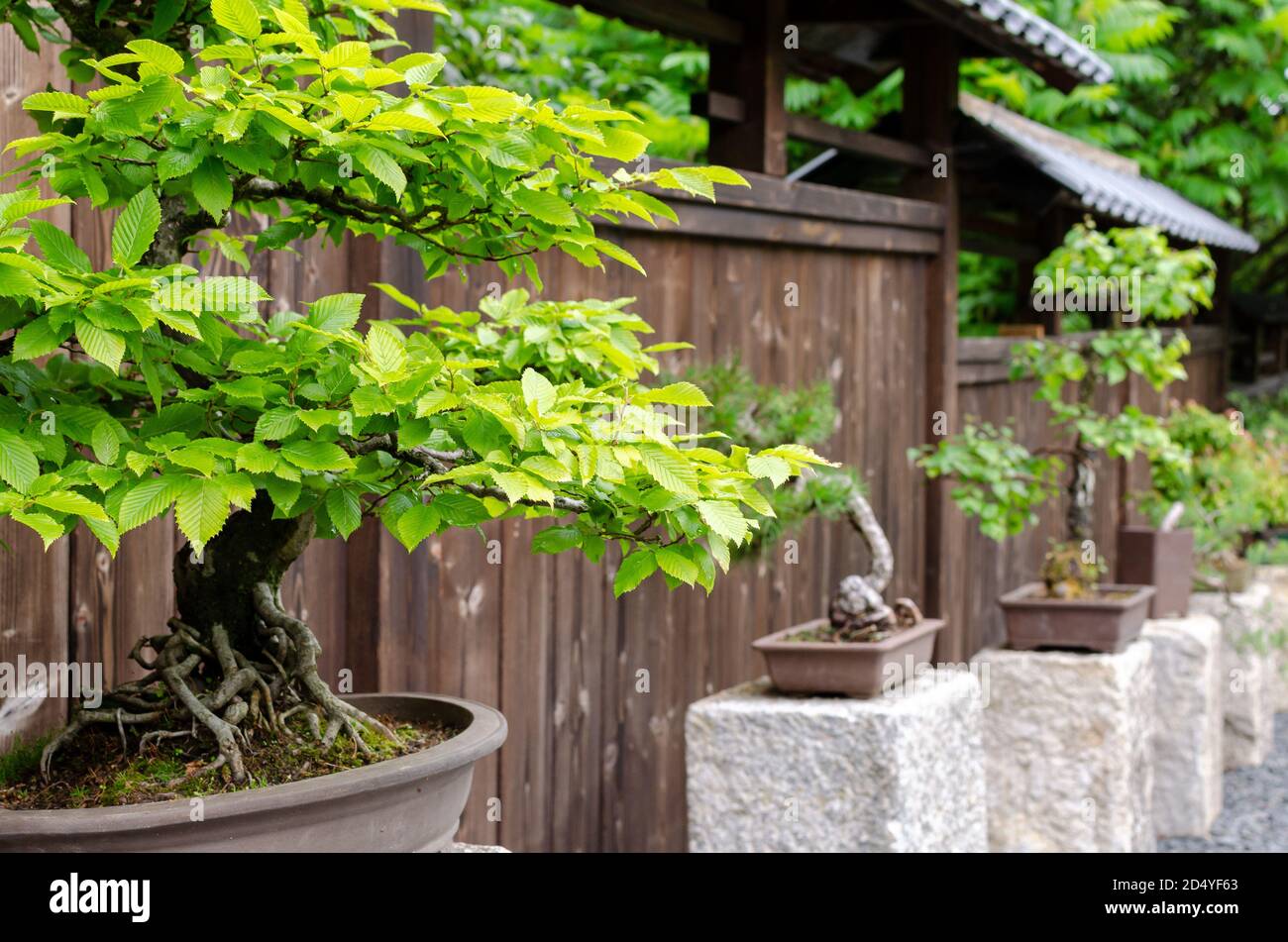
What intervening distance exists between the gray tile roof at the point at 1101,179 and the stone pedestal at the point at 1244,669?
6.49 ft

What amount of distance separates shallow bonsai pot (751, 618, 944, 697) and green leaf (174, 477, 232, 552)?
94.5 inches

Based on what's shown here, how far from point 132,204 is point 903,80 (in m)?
4.31

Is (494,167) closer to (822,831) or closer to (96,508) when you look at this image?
(96,508)

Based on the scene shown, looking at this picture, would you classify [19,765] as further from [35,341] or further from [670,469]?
[670,469]

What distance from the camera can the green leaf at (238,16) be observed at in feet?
4.98

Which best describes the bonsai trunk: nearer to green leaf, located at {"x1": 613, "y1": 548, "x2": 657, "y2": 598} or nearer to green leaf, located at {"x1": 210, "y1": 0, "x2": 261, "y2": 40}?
green leaf, located at {"x1": 613, "y1": 548, "x2": 657, "y2": 598}

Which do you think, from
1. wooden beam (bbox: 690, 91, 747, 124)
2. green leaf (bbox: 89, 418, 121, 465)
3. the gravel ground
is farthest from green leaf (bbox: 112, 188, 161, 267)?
the gravel ground

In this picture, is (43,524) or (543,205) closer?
(43,524)

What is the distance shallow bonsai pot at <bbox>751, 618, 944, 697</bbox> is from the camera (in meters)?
3.62

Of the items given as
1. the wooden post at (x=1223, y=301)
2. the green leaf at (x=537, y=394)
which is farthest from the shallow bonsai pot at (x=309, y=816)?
the wooden post at (x=1223, y=301)

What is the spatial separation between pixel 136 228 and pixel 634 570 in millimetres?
676

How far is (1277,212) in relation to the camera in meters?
11.0

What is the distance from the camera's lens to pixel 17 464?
4.64 ft

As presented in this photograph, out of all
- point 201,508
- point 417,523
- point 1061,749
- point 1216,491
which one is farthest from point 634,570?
point 1216,491
